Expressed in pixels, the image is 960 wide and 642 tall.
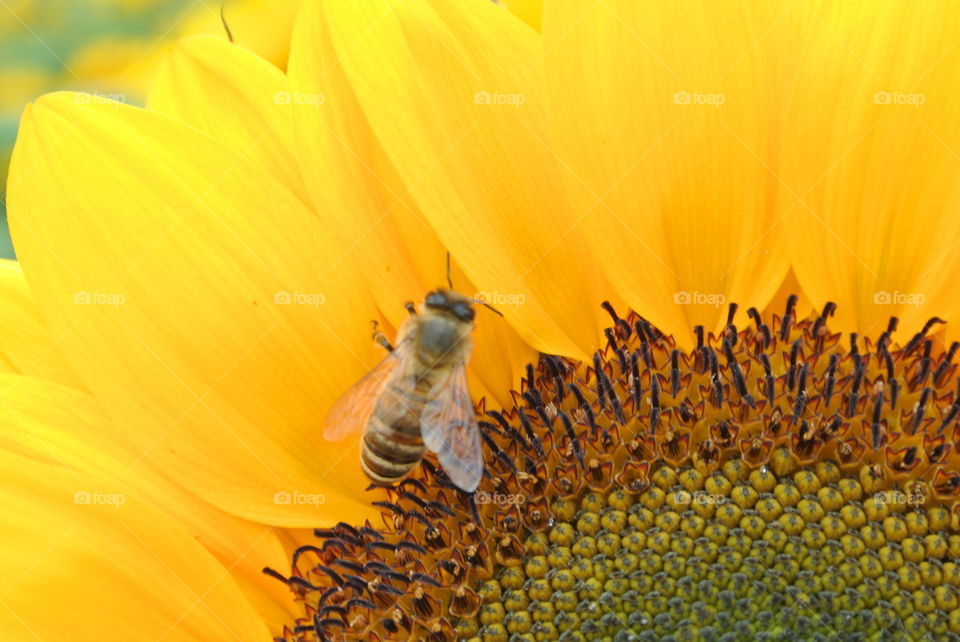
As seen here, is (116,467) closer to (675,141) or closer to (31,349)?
(31,349)

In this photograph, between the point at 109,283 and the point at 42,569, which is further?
the point at 109,283

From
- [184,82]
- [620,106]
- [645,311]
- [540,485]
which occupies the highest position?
[184,82]

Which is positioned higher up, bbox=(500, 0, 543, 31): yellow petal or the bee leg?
Result: bbox=(500, 0, 543, 31): yellow petal

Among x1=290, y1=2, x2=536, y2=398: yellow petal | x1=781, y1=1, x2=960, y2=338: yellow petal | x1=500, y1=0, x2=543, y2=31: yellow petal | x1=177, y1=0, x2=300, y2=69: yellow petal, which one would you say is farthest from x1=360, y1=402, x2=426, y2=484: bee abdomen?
x1=177, y1=0, x2=300, y2=69: yellow petal

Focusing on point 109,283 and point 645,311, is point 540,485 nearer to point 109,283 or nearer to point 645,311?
point 645,311

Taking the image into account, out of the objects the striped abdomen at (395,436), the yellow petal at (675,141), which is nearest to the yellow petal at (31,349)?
the striped abdomen at (395,436)

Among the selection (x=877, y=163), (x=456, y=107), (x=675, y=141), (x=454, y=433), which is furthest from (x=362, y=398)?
(x=877, y=163)

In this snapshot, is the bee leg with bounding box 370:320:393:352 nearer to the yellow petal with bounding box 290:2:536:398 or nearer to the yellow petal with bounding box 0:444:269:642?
the yellow petal with bounding box 290:2:536:398

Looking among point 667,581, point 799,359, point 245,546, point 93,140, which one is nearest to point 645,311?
point 799,359
